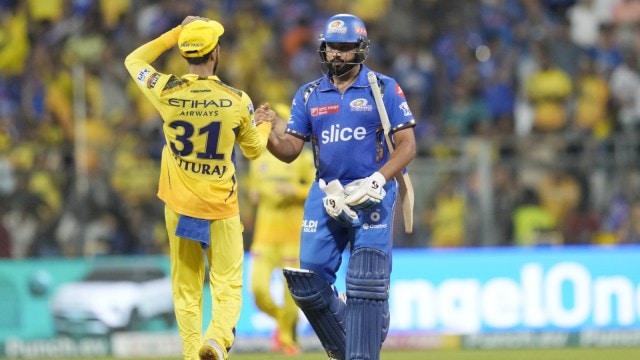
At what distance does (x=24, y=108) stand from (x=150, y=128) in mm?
2473

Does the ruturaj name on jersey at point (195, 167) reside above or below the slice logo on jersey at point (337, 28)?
below

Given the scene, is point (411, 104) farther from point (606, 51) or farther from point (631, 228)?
point (631, 228)

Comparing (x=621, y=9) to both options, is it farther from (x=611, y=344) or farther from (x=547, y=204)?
(x=611, y=344)

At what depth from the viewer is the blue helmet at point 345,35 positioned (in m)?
9.69

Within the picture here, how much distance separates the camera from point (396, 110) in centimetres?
962

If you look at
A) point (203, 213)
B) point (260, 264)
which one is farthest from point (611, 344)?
point (203, 213)

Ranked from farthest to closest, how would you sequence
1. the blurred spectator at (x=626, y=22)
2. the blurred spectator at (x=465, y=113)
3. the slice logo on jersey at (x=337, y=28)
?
the blurred spectator at (x=626, y=22) < the blurred spectator at (x=465, y=113) < the slice logo on jersey at (x=337, y=28)

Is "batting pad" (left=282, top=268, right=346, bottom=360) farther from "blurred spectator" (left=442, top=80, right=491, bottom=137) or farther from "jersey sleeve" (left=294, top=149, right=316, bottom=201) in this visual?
"blurred spectator" (left=442, top=80, right=491, bottom=137)

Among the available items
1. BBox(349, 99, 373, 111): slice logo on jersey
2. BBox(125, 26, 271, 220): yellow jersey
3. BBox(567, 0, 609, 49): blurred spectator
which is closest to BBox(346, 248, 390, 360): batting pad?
BBox(349, 99, 373, 111): slice logo on jersey

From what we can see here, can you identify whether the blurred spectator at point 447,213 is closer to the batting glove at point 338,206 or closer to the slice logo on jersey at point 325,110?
the slice logo on jersey at point 325,110

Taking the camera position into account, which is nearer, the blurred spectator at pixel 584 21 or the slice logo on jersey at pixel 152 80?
the slice logo on jersey at pixel 152 80

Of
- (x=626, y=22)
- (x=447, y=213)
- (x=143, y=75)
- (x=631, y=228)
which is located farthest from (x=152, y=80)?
(x=626, y=22)

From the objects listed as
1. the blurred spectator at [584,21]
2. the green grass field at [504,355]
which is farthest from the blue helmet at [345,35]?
the blurred spectator at [584,21]

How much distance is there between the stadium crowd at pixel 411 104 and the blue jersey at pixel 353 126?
8.42m
